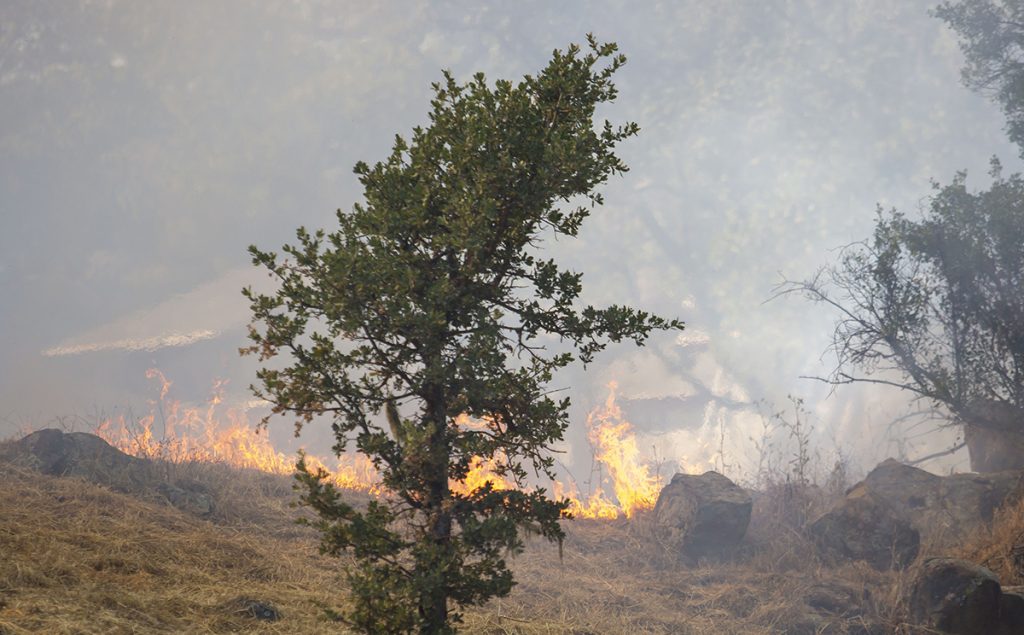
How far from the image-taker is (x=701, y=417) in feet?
215

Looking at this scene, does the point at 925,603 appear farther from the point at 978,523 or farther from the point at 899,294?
the point at 899,294

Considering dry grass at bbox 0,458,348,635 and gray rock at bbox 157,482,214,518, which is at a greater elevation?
gray rock at bbox 157,482,214,518

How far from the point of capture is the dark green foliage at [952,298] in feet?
54.4

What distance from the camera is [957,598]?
354 inches

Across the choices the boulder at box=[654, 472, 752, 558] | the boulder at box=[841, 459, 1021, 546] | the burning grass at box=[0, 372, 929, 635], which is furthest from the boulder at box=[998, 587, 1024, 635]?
the boulder at box=[654, 472, 752, 558]

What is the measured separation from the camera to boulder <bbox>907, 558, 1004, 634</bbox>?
8.84 meters

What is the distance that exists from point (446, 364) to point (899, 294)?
51.2 feet

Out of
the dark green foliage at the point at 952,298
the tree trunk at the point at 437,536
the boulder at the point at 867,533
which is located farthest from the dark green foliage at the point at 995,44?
the tree trunk at the point at 437,536

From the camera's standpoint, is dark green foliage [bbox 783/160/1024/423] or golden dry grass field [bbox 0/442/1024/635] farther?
dark green foliage [bbox 783/160/1024/423]

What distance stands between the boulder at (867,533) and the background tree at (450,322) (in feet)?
35.1

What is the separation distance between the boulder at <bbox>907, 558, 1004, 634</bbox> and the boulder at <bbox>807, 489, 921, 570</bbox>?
3.99 meters

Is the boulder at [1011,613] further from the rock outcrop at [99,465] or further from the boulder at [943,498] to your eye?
the rock outcrop at [99,465]

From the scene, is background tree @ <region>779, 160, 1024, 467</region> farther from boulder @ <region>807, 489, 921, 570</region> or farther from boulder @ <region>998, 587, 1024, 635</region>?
boulder @ <region>998, 587, 1024, 635</region>

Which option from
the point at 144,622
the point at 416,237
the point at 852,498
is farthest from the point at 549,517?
the point at 852,498
